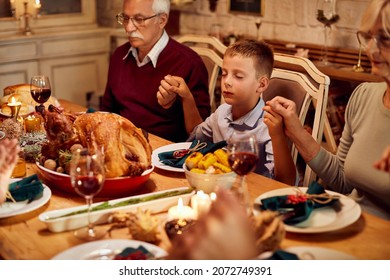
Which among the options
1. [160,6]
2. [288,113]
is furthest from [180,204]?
[160,6]

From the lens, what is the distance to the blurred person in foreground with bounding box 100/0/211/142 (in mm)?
2500

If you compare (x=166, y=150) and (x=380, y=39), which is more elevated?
(x=380, y=39)

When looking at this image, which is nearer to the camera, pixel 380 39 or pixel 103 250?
pixel 103 250

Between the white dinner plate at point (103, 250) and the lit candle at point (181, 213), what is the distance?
124 millimetres

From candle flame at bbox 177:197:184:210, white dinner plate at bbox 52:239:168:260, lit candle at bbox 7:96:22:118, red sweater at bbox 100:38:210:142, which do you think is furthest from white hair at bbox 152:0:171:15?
white dinner plate at bbox 52:239:168:260

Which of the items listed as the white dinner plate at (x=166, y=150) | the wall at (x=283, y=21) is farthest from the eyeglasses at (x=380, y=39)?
the wall at (x=283, y=21)

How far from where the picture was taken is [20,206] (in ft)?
4.83

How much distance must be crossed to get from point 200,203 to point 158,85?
126 cm

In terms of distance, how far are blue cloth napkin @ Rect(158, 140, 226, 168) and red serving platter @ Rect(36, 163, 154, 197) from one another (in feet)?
0.51

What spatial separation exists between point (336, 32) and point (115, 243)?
2.24m

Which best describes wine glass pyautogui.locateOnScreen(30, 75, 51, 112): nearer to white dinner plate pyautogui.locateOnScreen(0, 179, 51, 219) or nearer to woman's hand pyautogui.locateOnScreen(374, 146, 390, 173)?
white dinner plate pyautogui.locateOnScreen(0, 179, 51, 219)

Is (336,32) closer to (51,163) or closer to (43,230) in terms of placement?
(51,163)

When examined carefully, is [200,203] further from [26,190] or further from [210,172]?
[26,190]
